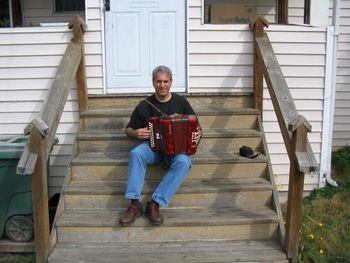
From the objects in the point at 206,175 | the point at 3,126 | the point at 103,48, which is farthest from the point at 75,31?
the point at 206,175

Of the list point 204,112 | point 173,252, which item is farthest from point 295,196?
point 204,112

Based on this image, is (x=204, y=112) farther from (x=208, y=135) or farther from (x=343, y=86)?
(x=343, y=86)

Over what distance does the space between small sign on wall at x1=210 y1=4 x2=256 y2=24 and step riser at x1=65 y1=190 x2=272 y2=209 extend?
347 cm

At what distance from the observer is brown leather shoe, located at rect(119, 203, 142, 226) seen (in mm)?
3535

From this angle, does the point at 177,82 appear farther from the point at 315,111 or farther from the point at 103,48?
the point at 315,111

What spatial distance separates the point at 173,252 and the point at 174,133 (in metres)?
0.92

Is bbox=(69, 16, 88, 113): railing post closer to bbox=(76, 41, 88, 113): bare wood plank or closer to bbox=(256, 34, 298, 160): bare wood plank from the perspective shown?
bbox=(76, 41, 88, 113): bare wood plank

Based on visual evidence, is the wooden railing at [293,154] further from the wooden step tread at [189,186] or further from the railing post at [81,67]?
the railing post at [81,67]

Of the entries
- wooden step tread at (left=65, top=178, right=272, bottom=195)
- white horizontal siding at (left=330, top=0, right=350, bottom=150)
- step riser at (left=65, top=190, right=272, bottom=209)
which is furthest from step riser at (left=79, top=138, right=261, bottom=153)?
white horizontal siding at (left=330, top=0, right=350, bottom=150)

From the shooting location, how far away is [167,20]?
15.8ft

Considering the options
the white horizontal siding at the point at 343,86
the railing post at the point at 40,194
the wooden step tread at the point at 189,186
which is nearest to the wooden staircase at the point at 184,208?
the wooden step tread at the point at 189,186

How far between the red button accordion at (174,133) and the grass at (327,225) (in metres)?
1.26

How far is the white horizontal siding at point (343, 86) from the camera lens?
7.00 m

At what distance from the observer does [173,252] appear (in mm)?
3410
